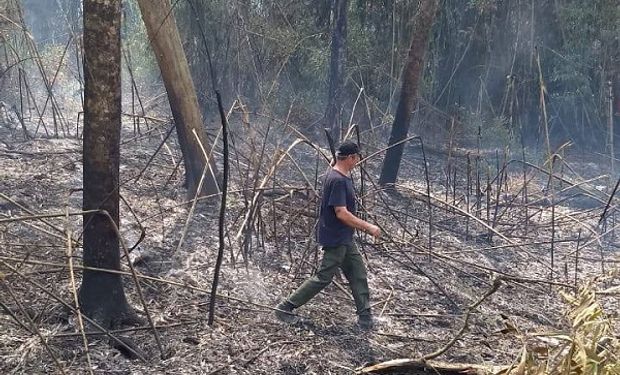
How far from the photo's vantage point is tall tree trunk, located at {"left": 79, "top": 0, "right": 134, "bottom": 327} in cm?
459

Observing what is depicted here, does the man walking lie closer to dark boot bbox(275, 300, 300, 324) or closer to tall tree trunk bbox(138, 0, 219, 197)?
dark boot bbox(275, 300, 300, 324)

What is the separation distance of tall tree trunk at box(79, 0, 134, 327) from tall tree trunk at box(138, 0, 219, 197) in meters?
3.06

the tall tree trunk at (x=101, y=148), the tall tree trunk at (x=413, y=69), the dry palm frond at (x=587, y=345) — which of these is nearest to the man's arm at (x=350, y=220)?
the tall tree trunk at (x=101, y=148)

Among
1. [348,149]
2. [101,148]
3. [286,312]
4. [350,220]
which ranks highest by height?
[101,148]

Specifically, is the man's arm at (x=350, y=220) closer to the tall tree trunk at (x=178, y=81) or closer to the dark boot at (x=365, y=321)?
the dark boot at (x=365, y=321)

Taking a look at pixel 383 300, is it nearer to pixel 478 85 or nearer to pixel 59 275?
pixel 59 275

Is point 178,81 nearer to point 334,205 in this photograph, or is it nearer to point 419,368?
point 334,205

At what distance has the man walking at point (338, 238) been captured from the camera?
18.1ft

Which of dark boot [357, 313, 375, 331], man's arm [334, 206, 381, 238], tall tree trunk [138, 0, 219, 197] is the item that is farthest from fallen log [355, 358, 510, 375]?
tall tree trunk [138, 0, 219, 197]

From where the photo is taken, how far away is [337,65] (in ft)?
44.1

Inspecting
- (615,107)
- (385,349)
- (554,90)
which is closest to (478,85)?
(554,90)

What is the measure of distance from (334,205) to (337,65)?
8321 mm

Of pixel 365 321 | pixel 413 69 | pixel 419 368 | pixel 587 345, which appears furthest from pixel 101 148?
pixel 413 69

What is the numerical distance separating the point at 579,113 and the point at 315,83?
6387mm
